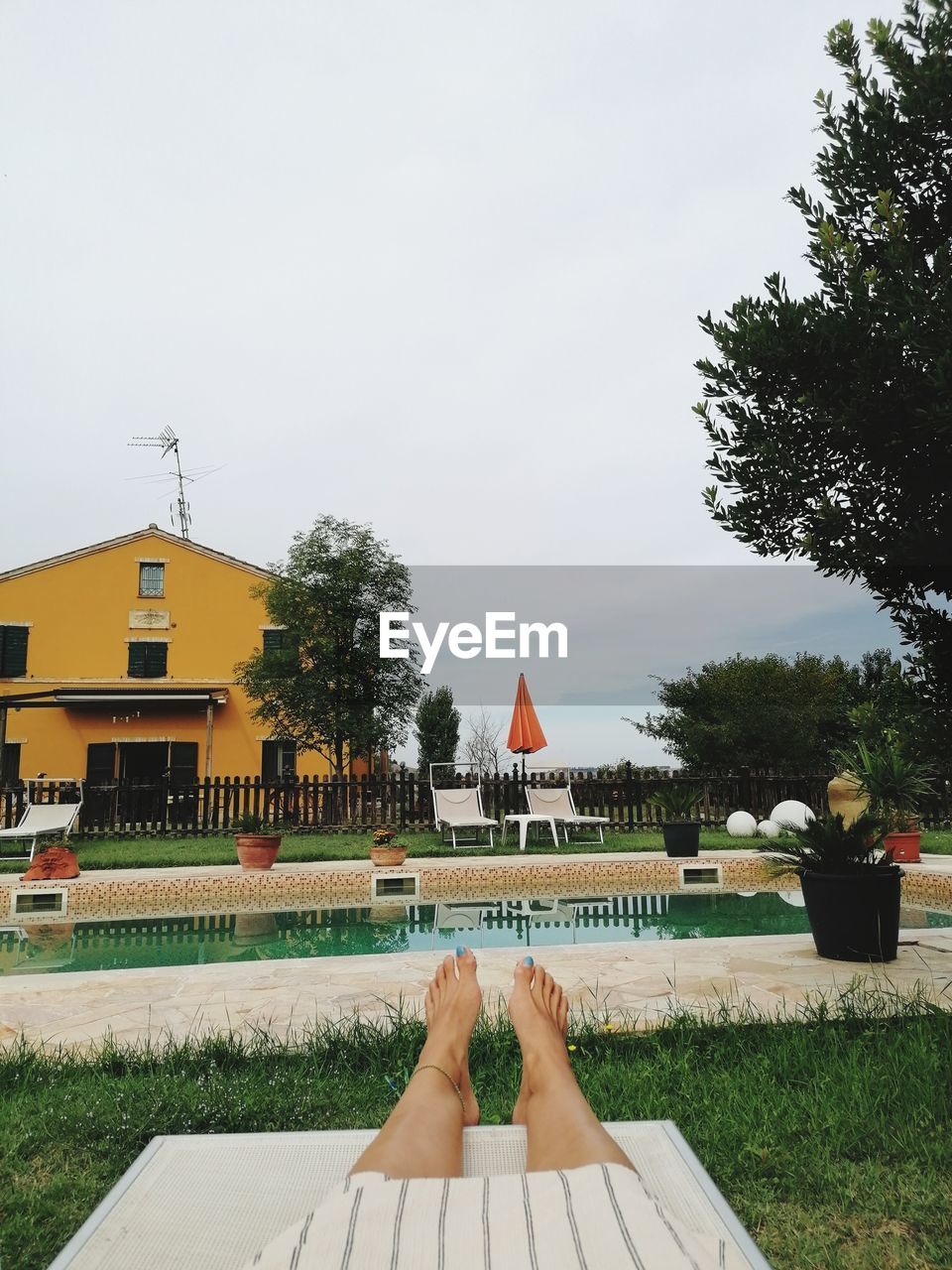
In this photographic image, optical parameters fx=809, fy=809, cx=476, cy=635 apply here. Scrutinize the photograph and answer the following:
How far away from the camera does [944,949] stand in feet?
15.3

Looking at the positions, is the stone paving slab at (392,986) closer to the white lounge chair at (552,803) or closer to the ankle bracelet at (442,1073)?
the ankle bracelet at (442,1073)

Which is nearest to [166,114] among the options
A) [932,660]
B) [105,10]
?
[105,10]

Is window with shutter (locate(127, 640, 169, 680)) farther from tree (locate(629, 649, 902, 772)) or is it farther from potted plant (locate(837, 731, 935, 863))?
potted plant (locate(837, 731, 935, 863))

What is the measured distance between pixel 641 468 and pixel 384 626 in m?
6.38

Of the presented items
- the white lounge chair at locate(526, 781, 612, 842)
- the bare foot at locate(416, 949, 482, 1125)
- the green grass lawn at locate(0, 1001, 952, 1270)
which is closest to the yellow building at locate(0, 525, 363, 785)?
the white lounge chair at locate(526, 781, 612, 842)

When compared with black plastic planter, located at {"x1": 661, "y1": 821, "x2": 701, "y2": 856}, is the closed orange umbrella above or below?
above

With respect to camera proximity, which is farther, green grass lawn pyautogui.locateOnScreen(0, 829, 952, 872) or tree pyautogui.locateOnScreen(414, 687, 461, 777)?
tree pyautogui.locateOnScreen(414, 687, 461, 777)

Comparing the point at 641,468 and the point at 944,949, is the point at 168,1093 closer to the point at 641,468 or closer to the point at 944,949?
the point at 944,949

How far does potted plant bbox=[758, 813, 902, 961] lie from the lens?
4262 millimetres

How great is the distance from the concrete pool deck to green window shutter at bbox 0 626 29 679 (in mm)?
21238

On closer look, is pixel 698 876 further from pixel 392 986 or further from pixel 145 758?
pixel 145 758

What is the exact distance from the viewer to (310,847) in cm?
1205

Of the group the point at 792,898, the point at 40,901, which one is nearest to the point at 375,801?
the point at 40,901

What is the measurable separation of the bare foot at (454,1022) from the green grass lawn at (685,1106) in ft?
1.39
